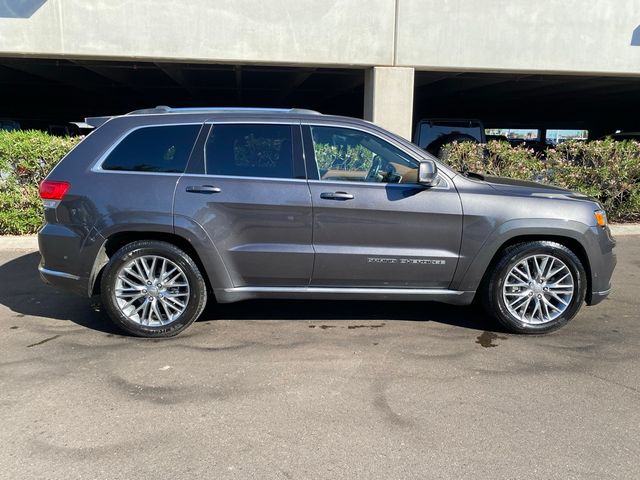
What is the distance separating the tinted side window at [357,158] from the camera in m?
4.50

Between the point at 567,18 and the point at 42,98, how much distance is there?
21636mm

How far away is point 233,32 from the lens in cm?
870

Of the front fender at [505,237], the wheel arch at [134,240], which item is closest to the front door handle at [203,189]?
the wheel arch at [134,240]

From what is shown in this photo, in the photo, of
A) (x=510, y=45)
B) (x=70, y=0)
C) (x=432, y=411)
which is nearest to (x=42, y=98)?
(x=70, y=0)

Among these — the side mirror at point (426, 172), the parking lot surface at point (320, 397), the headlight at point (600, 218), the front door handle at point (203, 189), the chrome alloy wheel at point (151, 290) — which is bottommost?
the parking lot surface at point (320, 397)

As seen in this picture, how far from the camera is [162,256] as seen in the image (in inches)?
176

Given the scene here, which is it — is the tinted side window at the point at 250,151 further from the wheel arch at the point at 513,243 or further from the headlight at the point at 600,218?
the headlight at the point at 600,218

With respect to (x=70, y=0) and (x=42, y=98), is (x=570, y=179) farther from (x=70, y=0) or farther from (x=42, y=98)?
(x=42, y=98)

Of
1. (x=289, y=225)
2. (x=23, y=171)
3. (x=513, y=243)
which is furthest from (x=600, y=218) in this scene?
(x=23, y=171)

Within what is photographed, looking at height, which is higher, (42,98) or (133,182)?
(42,98)

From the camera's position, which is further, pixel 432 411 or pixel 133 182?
pixel 133 182

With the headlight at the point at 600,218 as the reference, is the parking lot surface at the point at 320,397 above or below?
below

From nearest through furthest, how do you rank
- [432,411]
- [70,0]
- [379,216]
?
[432,411], [379,216], [70,0]

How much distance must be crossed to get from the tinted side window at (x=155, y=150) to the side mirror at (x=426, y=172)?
193 cm
